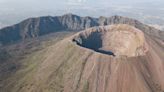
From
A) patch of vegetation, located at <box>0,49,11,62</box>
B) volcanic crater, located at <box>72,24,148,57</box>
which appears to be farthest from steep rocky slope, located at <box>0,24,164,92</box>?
patch of vegetation, located at <box>0,49,11,62</box>

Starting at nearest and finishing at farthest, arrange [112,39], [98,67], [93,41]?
1. [98,67]
2. [93,41]
3. [112,39]

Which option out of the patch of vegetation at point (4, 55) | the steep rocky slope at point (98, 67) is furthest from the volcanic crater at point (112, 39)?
the patch of vegetation at point (4, 55)

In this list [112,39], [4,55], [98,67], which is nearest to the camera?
[98,67]

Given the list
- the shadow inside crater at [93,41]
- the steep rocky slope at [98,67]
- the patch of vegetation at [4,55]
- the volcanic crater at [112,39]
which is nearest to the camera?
the steep rocky slope at [98,67]

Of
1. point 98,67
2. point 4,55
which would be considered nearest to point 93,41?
point 98,67

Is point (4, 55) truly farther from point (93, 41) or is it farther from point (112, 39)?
point (112, 39)

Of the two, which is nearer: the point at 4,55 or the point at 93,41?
the point at 93,41

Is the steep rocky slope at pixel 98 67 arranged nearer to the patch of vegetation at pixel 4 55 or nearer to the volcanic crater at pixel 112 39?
the volcanic crater at pixel 112 39

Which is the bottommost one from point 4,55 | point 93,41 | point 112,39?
point 4,55

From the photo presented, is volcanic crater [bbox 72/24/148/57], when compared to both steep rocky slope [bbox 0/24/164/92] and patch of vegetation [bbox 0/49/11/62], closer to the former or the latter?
steep rocky slope [bbox 0/24/164/92]
